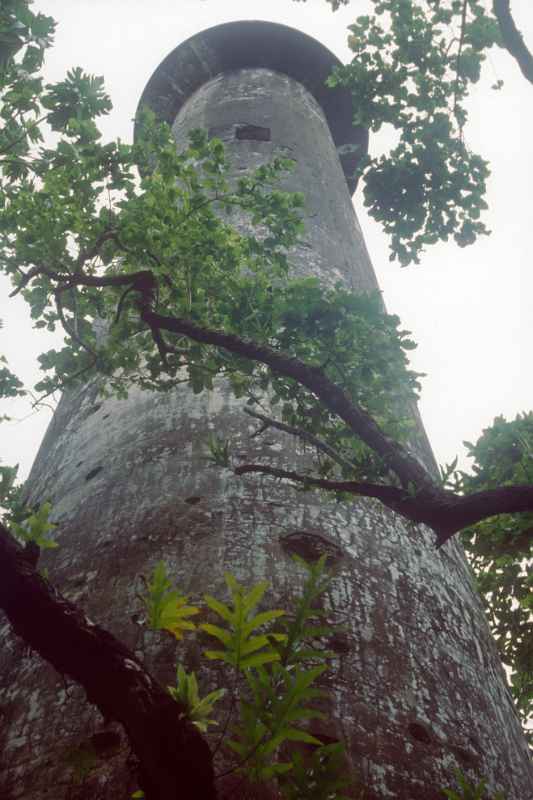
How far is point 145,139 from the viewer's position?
4043mm

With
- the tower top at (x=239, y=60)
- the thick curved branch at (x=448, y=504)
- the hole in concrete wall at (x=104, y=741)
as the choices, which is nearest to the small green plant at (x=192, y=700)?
the hole in concrete wall at (x=104, y=741)

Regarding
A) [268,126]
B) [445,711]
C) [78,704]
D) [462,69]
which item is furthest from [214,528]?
[268,126]

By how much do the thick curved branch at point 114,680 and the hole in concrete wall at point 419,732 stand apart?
113cm

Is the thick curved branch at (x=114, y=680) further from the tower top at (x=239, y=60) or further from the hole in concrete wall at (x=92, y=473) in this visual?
the tower top at (x=239, y=60)

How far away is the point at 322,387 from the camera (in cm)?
294

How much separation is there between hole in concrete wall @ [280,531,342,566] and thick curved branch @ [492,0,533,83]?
2.48 metres

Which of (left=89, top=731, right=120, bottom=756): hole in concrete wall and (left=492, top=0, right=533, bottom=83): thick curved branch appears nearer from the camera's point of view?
(left=89, top=731, right=120, bottom=756): hole in concrete wall

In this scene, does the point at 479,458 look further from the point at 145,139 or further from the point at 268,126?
the point at 268,126

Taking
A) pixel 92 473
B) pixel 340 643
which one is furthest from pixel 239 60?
pixel 340 643

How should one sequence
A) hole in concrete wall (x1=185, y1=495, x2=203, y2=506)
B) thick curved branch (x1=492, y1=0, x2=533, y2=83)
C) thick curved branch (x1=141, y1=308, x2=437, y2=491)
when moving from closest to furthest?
1. thick curved branch (x1=141, y1=308, x2=437, y2=491)
2. hole in concrete wall (x1=185, y1=495, x2=203, y2=506)
3. thick curved branch (x1=492, y1=0, x2=533, y2=83)

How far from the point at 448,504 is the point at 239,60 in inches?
335

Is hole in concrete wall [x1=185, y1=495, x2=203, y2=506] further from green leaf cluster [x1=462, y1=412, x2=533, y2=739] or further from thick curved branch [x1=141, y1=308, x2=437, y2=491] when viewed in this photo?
green leaf cluster [x1=462, y1=412, x2=533, y2=739]

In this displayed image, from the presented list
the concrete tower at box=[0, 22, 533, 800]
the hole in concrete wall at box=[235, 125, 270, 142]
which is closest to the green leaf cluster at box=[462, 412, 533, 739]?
the concrete tower at box=[0, 22, 533, 800]

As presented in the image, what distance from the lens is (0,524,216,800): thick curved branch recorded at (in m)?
1.33
